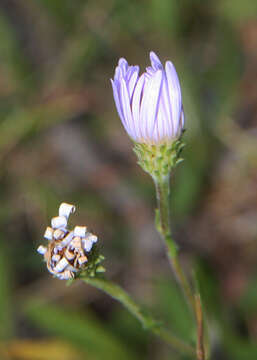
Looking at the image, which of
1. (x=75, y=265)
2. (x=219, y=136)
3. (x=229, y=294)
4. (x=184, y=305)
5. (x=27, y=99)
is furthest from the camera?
(x=27, y=99)

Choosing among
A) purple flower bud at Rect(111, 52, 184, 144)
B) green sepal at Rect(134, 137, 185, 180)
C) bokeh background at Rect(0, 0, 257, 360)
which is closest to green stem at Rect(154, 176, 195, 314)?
green sepal at Rect(134, 137, 185, 180)

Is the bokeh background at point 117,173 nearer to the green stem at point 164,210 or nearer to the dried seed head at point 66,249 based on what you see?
the green stem at point 164,210

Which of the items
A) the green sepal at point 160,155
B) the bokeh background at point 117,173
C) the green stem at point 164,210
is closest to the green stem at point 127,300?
the green stem at point 164,210

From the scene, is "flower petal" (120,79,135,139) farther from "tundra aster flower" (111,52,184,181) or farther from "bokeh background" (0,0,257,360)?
"bokeh background" (0,0,257,360)

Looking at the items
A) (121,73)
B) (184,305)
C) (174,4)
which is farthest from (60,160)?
(121,73)

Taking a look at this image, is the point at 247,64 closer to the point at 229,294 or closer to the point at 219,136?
the point at 219,136

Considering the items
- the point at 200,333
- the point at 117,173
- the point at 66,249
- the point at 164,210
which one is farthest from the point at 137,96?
the point at 117,173
